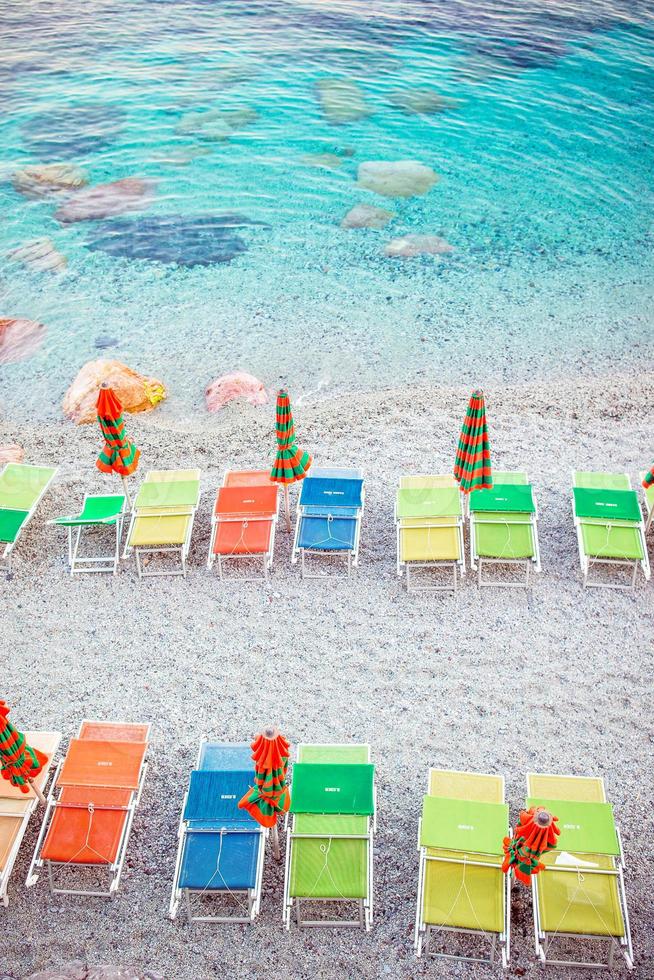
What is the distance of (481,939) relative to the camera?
7.23 metres

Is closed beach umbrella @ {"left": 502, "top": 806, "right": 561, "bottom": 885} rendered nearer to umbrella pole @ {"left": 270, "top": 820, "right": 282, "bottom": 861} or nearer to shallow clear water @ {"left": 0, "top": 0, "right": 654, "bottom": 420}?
umbrella pole @ {"left": 270, "top": 820, "right": 282, "bottom": 861}

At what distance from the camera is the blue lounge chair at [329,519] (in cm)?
1045

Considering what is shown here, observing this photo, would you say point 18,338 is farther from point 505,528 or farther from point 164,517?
point 505,528

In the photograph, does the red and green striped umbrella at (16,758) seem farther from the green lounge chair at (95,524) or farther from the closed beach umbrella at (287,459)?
the closed beach umbrella at (287,459)

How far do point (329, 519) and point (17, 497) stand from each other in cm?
422

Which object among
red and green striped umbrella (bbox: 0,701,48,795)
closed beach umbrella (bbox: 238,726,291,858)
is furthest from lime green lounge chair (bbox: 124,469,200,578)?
closed beach umbrella (bbox: 238,726,291,858)

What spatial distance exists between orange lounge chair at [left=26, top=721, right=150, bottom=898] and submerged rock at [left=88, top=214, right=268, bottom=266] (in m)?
12.8

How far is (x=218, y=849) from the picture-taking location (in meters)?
7.48

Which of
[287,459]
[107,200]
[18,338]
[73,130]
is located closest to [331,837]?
[287,459]

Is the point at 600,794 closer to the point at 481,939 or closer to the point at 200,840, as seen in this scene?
the point at 481,939

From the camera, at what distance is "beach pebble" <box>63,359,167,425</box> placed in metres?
14.2

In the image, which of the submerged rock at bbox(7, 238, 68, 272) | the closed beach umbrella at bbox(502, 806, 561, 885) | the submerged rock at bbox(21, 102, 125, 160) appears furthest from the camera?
the submerged rock at bbox(21, 102, 125, 160)

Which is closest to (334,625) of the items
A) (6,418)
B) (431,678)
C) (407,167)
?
(431,678)

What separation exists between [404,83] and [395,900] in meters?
26.7
